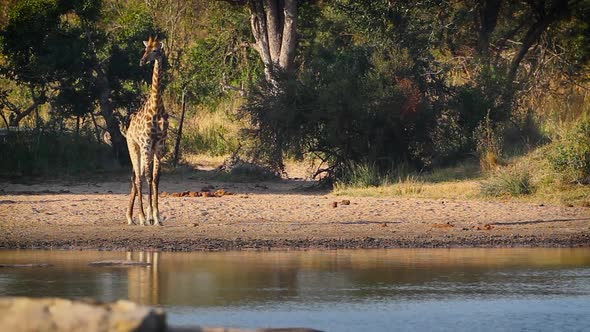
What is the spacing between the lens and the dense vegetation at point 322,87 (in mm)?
19938

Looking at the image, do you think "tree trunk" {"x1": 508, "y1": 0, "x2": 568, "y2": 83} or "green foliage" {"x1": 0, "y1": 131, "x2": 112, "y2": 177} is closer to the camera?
"green foliage" {"x1": 0, "y1": 131, "x2": 112, "y2": 177}

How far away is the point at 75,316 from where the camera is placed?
5.45 metres

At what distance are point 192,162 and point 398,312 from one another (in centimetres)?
1464

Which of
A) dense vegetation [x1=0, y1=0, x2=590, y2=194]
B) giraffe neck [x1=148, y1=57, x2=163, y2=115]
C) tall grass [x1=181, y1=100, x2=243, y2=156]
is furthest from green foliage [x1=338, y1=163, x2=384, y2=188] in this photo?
tall grass [x1=181, y1=100, x2=243, y2=156]

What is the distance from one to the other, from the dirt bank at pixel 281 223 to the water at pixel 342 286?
2.25 ft

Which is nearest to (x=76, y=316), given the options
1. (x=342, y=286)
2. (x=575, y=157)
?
(x=342, y=286)

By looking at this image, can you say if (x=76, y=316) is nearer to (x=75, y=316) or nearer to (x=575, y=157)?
(x=75, y=316)

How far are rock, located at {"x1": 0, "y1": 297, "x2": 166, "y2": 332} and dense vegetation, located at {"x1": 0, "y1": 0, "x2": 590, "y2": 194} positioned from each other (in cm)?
1321

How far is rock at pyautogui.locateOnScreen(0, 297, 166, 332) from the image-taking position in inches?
211

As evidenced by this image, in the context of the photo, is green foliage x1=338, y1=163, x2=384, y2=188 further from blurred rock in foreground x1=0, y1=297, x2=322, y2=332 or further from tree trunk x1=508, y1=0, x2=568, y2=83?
blurred rock in foreground x1=0, y1=297, x2=322, y2=332

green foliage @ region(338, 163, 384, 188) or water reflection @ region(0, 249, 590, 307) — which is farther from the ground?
green foliage @ region(338, 163, 384, 188)

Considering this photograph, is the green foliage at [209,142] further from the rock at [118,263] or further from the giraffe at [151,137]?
the rock at [118,263]

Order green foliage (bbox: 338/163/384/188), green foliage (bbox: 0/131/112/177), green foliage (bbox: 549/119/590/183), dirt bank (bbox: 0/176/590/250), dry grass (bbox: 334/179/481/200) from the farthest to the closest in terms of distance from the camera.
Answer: green foliage (bbox: 0/131/112/177)
green foliage (bbox: 338/163/384/188)
dry grass (bbox: 334/179/481/200)
green foliage (bbox: 549/119/590/183)
dirt bank (bbox: 0/176/590/250)

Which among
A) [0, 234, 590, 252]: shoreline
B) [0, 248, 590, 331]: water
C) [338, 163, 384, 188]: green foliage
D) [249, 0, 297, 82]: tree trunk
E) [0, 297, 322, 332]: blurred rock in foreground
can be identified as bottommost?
[0, 248, 590, 331]: water
